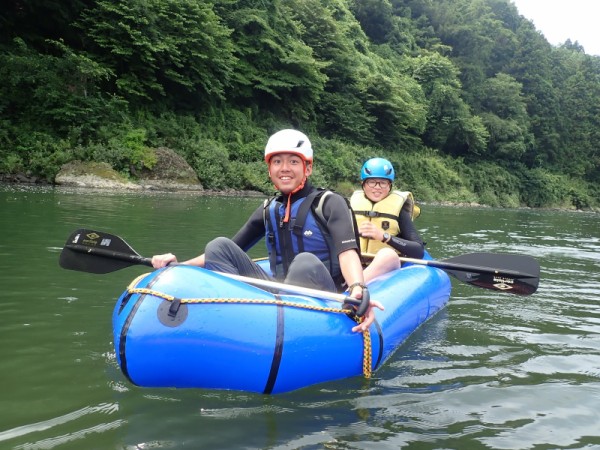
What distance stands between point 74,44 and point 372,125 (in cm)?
1451

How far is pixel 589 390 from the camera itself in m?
2.67

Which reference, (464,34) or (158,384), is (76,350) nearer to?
(158,384)

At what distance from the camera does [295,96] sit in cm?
2327

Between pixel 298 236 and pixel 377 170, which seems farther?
pixel 377 170

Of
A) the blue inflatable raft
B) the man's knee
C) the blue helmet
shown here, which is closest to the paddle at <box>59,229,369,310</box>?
the man's knee

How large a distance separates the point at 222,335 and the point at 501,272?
212cm

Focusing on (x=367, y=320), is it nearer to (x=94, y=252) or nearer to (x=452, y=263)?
(x=452, y=263)

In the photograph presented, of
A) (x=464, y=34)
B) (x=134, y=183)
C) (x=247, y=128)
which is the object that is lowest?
(x=134, y=183)

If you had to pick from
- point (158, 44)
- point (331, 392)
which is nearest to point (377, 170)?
point (331, 392)

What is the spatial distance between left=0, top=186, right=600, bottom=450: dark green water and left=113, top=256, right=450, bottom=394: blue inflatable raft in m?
0.11

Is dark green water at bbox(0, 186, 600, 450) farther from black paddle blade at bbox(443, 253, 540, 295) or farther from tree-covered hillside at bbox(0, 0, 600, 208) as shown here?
tree-covered hillside at bbox(0, 0, 600, 208)

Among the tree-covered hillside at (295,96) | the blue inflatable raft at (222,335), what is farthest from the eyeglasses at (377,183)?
the tree-covered hillside at (295,96)

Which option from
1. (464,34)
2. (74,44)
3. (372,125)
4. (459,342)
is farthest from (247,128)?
(464,34)

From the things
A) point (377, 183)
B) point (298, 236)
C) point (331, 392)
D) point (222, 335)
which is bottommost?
point (331, 392)
